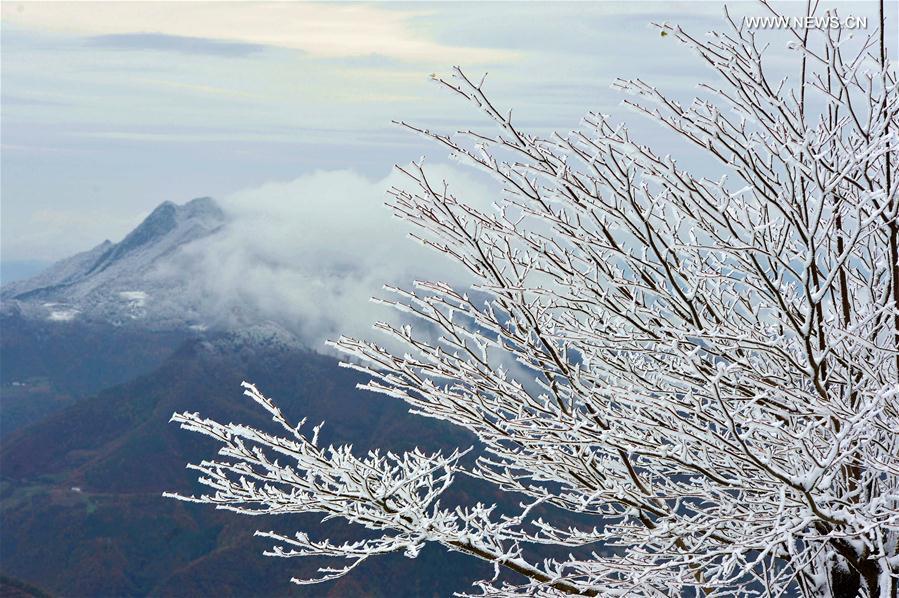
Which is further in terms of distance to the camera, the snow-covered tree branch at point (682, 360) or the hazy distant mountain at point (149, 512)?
the hazy distant mountain at point (149, 512)

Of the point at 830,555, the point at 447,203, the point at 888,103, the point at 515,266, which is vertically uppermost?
the point at 888,103

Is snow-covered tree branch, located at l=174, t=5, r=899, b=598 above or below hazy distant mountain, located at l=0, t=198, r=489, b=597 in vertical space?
above

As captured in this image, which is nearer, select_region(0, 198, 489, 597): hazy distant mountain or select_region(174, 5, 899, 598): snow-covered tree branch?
select_region(174, 5, 899, 598): snow-covered tree branch

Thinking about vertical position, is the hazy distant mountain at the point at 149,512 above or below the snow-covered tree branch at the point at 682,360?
below

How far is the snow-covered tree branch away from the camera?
3.30 m

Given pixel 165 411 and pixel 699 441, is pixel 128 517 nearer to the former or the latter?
pixel 165 411

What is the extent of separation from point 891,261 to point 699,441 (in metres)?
1.13

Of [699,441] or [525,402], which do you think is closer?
[699,441]

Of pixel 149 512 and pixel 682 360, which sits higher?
pixel 682 360

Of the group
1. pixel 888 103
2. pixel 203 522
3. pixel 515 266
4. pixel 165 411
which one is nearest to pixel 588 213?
pixel 515 266

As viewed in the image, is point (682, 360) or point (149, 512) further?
point (149, 512)

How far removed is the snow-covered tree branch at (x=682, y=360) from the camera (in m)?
3.30

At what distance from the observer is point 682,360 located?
362 centimetres

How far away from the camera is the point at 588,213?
3959mm
